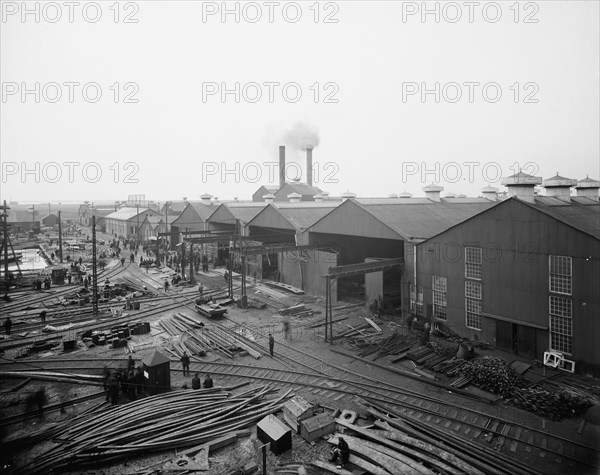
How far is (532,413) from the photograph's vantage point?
14195 mm

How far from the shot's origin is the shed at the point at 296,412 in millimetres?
13242

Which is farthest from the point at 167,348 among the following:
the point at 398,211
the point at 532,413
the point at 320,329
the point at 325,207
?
the point at 325,207

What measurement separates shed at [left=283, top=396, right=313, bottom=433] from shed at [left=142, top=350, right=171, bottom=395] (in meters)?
5.22

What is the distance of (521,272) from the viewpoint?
19297mm

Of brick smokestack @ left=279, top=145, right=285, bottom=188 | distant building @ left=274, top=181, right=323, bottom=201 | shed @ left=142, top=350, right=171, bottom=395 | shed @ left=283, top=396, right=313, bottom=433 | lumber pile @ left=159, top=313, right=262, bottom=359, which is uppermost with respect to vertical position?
brick smokestack @ left=279, top=145, right=285, bottom=188

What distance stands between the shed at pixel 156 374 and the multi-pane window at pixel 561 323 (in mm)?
17134

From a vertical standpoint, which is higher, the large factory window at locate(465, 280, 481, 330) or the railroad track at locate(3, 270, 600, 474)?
the large factory window at locate(465, 280, 481, 330)

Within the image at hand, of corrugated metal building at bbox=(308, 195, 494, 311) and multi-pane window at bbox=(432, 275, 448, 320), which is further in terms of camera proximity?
corrugated metal building at bbox=(308, 195, 494, 311)

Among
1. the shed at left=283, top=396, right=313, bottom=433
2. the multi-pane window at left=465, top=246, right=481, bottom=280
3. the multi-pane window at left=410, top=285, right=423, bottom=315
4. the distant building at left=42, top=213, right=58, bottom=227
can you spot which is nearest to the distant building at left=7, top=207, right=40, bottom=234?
the distant building at left=42, top=213, right=58, bottom=227

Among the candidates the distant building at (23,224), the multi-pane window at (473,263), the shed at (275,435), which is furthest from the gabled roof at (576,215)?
the distant building at (23,224)

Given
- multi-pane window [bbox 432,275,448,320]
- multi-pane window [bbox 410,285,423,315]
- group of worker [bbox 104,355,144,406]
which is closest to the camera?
group of worker [bbox 104,355,144,406]

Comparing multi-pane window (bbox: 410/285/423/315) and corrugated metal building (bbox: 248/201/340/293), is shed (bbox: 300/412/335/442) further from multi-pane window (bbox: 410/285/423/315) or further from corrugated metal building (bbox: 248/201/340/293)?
corrugated metal building (bbox: 248/201/340/293)

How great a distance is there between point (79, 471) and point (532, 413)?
14946 mm

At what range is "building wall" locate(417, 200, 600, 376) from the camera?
16812mm
